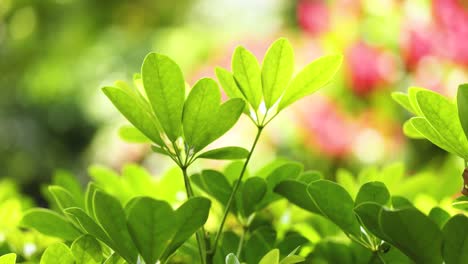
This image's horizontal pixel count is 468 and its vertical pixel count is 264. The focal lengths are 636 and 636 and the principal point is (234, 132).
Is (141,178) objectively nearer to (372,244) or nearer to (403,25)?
(372,244)

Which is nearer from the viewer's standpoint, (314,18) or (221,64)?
(221,64)

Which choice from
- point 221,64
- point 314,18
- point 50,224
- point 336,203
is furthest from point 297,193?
point 314,18

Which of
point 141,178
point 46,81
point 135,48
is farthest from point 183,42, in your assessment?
point 141,178

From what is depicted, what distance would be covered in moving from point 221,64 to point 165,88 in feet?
5.26

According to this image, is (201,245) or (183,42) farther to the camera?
(183,42)

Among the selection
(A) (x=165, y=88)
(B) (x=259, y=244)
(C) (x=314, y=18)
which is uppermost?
(C) (x=314, y=18)

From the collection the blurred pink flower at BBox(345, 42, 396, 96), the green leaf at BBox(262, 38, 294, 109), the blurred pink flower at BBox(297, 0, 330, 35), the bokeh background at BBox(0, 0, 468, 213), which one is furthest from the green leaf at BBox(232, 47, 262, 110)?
the blurred pink flower at BBox(297, 0, 330, 35)

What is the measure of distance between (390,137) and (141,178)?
51.2 inches

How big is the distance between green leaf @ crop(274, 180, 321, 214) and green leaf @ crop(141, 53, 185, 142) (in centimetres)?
7

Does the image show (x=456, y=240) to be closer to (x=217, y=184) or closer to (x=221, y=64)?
(x=217, y=184)

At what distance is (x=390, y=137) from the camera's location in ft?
5.56

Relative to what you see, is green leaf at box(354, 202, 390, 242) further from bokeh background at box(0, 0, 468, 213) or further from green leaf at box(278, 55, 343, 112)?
bokeh background at box(0, 0, 468, 213)

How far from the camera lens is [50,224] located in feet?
1.21

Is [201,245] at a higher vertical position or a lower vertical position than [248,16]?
lower
